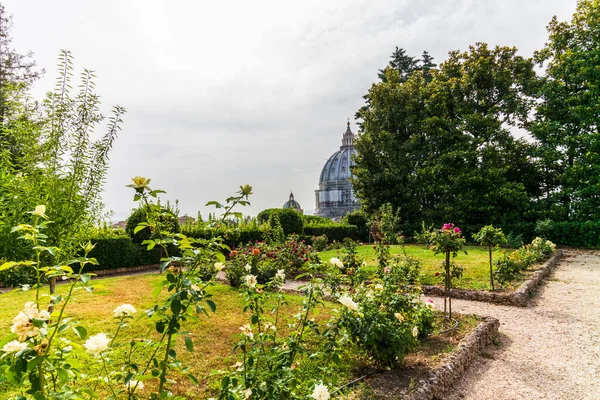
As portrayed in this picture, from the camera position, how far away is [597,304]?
5.72 meters

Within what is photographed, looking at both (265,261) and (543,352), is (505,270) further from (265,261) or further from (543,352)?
(265,261)

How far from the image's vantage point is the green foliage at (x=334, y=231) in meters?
16.4

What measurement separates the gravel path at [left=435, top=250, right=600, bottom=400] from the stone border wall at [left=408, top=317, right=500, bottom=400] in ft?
0.28

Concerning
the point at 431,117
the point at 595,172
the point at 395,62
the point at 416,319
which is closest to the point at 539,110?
the point at 595,172

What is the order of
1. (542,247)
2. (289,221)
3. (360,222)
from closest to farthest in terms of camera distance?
(542,247)
(289,221)
(360,222)

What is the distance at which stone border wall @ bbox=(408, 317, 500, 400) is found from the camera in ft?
8.84

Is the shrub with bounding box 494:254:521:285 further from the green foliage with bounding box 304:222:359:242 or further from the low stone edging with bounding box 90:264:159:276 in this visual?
the green foliage with bounding box 304:222:359:242

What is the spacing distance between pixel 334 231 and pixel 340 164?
157 feet

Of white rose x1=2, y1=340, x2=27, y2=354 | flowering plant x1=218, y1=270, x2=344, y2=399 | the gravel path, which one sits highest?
white rose x1=2, y1=340, x2=27, y2=354

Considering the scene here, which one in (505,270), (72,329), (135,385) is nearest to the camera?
(72,329)

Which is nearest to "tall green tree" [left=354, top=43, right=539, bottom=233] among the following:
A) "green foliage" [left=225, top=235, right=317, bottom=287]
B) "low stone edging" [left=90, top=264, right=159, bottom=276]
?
"green foliage" [left=225, top=235, right=317, bottom=287]

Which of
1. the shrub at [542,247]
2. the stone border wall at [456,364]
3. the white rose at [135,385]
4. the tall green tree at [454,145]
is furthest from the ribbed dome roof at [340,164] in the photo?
the white rose at [135,385]

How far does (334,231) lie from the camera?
1705cm

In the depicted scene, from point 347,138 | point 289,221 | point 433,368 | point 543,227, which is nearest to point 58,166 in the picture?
point 433,368
